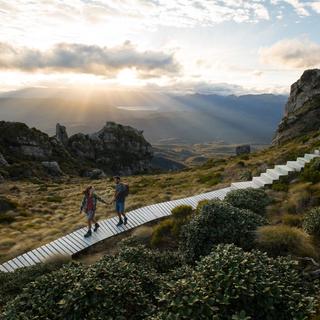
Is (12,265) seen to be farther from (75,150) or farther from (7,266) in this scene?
(75,150)

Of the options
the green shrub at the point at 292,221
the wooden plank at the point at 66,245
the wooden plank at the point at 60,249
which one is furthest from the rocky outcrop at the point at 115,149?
the green shrub at the point at 292,221

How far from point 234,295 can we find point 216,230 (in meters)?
4.22

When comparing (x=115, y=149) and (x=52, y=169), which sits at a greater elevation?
(x=52, y=169)

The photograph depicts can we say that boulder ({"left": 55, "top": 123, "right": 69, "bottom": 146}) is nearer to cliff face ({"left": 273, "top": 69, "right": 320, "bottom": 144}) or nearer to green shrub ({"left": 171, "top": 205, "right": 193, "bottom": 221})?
cliff face ({"left": 273, "top": 69, "right": 320, "bottom": 144})

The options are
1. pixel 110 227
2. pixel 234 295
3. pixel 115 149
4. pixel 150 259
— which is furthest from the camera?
pixel 115 149

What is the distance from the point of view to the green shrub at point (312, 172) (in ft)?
62.7

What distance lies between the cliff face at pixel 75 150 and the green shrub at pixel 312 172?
51864 mm

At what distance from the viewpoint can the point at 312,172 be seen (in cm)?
1983

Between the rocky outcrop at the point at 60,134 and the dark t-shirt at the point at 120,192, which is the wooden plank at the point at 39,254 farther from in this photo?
the rocky outcrop at the point at 60,134

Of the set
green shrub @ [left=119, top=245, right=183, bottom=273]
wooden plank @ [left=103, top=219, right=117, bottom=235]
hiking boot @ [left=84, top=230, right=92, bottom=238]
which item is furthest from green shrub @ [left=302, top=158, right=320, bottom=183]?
hiking boot @ [left=84, top=230, right=92, bottom=238]

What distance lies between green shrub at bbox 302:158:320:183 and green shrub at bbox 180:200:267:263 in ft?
26.3

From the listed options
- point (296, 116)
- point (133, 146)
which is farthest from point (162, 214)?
point (133, 146)

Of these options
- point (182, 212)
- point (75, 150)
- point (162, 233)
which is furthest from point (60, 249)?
point (75, 150)

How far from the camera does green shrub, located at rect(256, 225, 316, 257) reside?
36.1 feet
